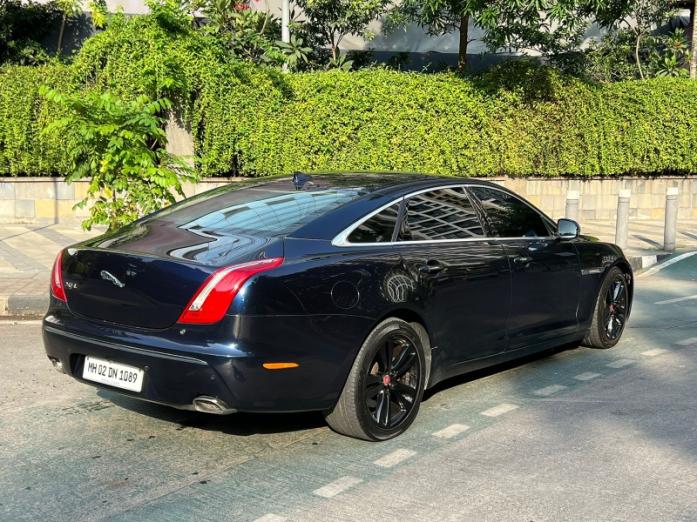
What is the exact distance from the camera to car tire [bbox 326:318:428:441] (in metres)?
4.72

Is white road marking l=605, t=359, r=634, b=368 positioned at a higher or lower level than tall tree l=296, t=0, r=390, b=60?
lower

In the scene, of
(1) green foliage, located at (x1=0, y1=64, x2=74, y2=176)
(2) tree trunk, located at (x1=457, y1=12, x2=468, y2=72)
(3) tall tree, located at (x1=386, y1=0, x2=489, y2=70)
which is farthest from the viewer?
(2) tree trunk, located at (x1=457, y1=12, x2=468, y2=72)

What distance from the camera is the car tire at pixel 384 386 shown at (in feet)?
15.5

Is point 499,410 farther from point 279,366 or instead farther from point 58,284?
point 58,284

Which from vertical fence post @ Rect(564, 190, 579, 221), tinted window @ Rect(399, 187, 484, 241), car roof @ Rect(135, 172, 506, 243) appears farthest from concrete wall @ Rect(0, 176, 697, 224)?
tinted window @ Rect(399, 187, 484, 241)

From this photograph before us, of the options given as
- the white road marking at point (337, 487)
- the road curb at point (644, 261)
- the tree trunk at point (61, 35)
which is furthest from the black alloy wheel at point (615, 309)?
the tree trunk at point (61, 35)

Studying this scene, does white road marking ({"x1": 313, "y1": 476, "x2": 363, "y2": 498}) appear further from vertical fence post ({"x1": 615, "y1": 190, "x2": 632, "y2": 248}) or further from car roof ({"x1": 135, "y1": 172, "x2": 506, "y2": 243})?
vertical fence post ({"x1": 615, "y1": 190, "x2": 632, "y2": 248})

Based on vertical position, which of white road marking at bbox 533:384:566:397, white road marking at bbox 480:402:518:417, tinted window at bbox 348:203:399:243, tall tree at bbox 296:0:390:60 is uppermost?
tall tree at bbox 296:0:390:60

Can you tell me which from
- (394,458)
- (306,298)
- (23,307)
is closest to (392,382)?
(394,458)

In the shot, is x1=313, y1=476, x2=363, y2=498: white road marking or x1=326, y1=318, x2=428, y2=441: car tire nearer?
x1=313, y1=476, x2=363, y2=498: white road marking

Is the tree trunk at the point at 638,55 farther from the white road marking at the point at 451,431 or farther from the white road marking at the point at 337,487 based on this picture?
the white road marking at the point at 337,487

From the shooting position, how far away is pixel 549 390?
602 centimetres

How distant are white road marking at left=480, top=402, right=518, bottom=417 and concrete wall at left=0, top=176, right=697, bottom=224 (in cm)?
986

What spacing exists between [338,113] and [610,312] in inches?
345
